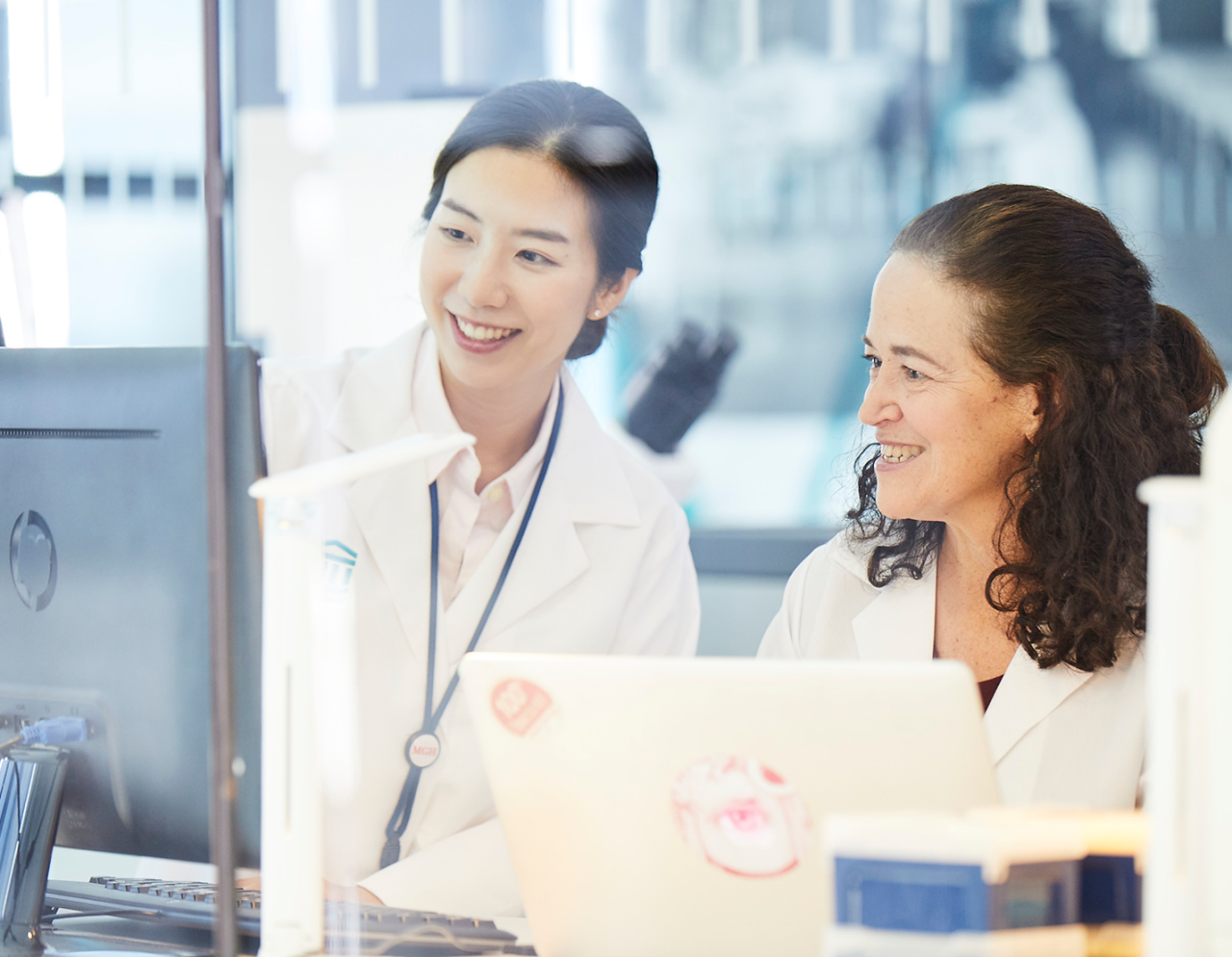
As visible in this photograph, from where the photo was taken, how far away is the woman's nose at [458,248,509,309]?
1.49 metres

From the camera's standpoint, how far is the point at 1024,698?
128cm

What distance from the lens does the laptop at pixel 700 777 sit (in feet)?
2.45

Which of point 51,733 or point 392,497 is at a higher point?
point 392,497

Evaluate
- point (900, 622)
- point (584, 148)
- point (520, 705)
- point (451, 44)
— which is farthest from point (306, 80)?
point (520, 705)

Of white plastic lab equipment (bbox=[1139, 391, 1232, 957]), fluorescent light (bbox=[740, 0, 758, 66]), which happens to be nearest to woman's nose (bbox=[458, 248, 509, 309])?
white plastic lab equipment (bbox=[1139, 391, 1232, 957])

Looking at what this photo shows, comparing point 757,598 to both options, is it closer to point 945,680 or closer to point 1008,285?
point 1008,285

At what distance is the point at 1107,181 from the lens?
3020 mm

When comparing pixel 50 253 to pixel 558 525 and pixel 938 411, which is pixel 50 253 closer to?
pixel 558 525

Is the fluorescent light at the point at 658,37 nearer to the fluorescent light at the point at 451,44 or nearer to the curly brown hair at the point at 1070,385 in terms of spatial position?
the fluorescent light at the point at 451,44

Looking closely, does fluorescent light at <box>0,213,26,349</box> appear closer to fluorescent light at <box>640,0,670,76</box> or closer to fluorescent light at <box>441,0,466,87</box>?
fluorescent light at <box>441,0,466,87</box>

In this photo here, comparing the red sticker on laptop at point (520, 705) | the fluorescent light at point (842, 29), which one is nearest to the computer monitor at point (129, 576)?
the red sticker on laptop at point (520, 705)

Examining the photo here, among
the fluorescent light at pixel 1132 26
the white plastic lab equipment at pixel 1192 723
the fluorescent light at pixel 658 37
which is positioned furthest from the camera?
the fluorescent light at pixel 1132 26

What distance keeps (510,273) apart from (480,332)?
0.31 feet

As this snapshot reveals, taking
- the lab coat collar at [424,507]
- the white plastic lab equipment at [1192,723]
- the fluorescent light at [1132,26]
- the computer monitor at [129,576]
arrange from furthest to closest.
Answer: the fluorescent light at [1132,26] → the lab coat collar at [424,507] → the computer monitor at [129,576] → the white plastic lab equipment at [1192,723]
